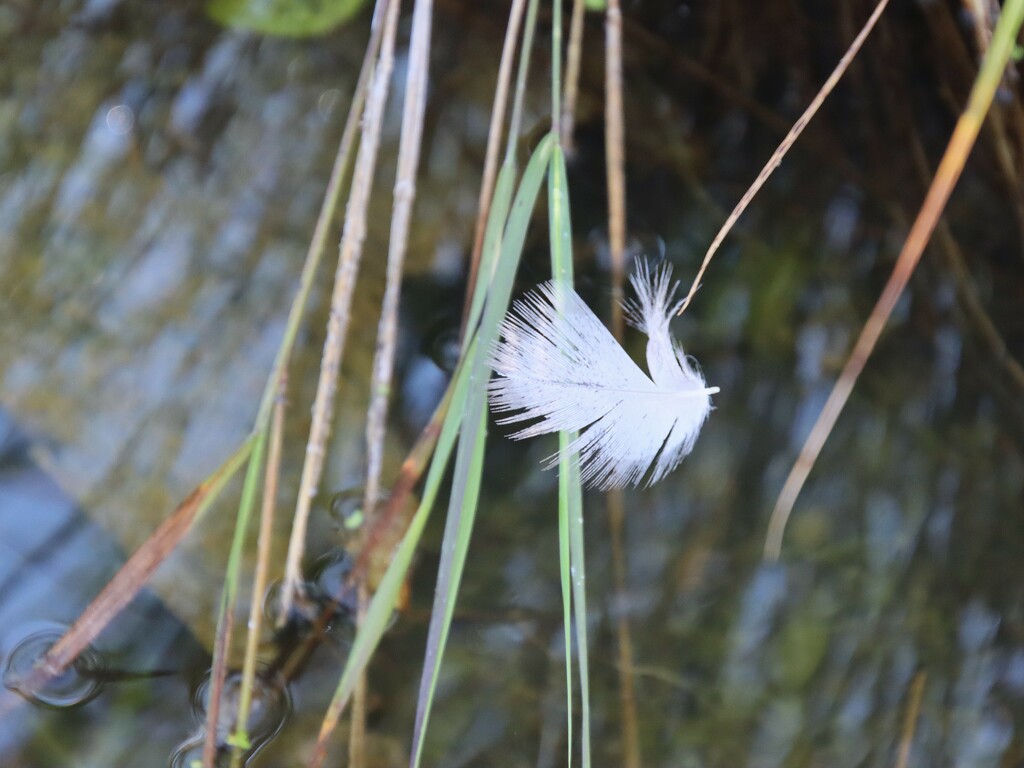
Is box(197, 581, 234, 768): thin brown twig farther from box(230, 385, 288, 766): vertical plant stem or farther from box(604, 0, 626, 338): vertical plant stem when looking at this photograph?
box(604, 0, 626, 338): vertical plant stem

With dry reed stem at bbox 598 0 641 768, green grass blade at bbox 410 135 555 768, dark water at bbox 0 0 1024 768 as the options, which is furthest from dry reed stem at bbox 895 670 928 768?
green grass blade at bbox 410 135 555 768

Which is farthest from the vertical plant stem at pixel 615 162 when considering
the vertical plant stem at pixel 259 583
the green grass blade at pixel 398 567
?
the vertical plant stem at pixel 259 583

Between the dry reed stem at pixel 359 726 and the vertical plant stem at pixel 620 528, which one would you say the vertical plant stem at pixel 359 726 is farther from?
the vertical plant stem at pixel 620 528

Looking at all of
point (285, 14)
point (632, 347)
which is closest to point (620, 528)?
point (632, 347)

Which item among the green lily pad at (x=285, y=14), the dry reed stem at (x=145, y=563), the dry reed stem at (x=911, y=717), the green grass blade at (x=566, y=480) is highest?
the green lily pad at (x=285, y=14)

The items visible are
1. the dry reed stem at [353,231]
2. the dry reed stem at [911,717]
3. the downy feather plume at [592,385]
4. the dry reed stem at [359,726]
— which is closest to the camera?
the downy feather plume at [592,385]

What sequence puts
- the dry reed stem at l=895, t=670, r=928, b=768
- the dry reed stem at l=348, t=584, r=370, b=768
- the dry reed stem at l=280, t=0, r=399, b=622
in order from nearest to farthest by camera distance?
1. the dry reed stem at l=280, t=0, r=399, b=622
2. the dry reed stem at l=348, t=584, r=370, b=768
3. the dry reed stem at l=895, t=670, r=928, b=768

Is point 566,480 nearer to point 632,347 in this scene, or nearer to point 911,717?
point 632,347

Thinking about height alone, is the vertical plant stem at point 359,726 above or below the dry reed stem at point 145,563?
below
